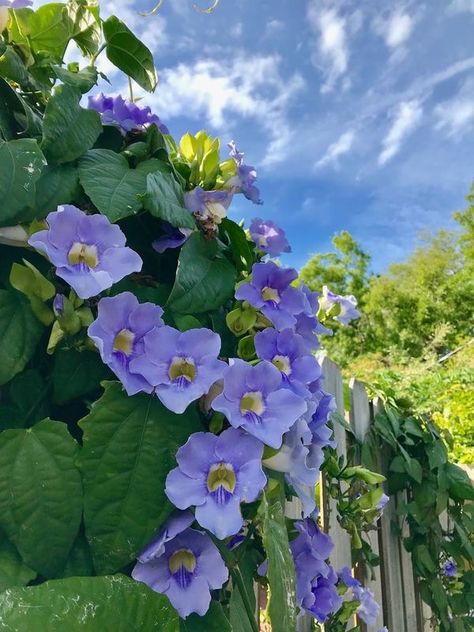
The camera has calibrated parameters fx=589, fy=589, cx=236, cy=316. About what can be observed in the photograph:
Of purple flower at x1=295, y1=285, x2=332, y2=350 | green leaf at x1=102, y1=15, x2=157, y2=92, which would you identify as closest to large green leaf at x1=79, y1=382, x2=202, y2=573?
purple flower at x1=295, y1=285, x2=332, y2=350

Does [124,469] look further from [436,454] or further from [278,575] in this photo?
[436,454]

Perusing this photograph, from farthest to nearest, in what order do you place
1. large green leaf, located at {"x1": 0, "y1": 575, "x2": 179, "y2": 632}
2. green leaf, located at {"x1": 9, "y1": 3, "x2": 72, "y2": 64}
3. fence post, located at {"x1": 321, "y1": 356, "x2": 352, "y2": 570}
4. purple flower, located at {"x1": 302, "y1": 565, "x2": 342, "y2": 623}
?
fence post, located at {"x1": 321, "y1": 356, "x2": 352, "y2": 570} < purple flower, located at {"x1": 302, "y1": 565, "x2": 342, "y2": 623} < green leaf, located at {"x1": 9, "y1": 3, "x2": 72, "y2": 64} < large green leaf, located at {"x1": 0, "y1": 575, "x2": 179, "y2": 632}

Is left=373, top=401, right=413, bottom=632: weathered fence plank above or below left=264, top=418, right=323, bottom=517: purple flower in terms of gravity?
above

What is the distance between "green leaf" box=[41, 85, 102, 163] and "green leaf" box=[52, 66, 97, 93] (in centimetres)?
2

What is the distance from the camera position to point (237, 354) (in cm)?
72

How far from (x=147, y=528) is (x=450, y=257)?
2236 centimetres

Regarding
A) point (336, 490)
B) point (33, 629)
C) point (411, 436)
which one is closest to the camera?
point (33, 629)

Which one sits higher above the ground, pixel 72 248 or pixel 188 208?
pixel 188 208

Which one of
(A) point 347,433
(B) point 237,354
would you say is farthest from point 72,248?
(A) point 347,433

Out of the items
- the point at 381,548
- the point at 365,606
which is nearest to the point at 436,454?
the point at 381,548

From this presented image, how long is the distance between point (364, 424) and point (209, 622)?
4.01ft

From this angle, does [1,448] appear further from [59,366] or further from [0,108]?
[0,108]

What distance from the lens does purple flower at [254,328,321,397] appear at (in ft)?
2.24

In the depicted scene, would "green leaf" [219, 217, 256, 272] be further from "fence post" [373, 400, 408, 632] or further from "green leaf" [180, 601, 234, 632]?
"fence post" [373, 400, 408, 632]
